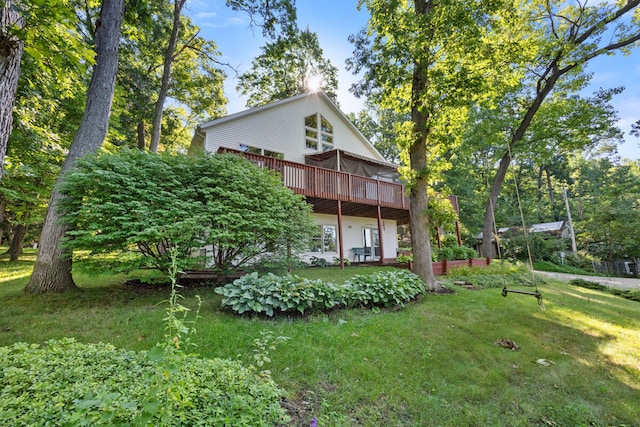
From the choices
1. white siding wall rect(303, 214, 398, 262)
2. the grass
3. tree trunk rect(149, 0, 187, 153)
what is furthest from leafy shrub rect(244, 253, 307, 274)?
tree trunk rect(149, 0, 187, 153)

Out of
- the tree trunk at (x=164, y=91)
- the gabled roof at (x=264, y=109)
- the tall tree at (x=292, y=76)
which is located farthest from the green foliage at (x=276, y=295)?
the tall tree at (x=292, y=76)

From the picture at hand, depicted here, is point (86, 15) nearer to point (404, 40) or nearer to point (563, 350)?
point (404, 40)

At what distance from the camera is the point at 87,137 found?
5.95 m

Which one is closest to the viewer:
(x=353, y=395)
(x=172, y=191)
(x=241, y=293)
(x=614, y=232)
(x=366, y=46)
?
(x=353, y=395)

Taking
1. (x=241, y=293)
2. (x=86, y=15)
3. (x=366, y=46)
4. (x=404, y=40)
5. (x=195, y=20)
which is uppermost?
(x=195, y=20)

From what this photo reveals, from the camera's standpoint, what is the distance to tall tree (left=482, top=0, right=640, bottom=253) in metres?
11.4

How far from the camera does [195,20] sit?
13.3 meters

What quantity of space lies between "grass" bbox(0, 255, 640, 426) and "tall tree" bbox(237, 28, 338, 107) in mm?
16896

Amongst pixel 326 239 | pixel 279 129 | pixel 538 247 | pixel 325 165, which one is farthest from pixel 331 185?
pixel 538 247

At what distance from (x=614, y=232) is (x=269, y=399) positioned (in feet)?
80.6

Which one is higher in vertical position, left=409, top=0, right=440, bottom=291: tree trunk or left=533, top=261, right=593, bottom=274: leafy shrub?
left=409, top=0, right=440, bottom=291: tree trunk

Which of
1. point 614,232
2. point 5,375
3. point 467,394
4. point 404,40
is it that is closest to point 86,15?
point 404,40

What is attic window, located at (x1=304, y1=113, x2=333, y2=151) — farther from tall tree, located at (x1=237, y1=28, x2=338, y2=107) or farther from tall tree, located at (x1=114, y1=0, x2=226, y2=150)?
tall tree, located at (x1=237, y1=28, x2=338, y2=107)

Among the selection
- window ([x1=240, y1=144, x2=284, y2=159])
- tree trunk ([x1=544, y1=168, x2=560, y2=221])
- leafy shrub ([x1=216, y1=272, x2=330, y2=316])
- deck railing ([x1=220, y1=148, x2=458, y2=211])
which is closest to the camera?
leafy shrub ([x1=216, y1=272, x2=330, y2=316])
